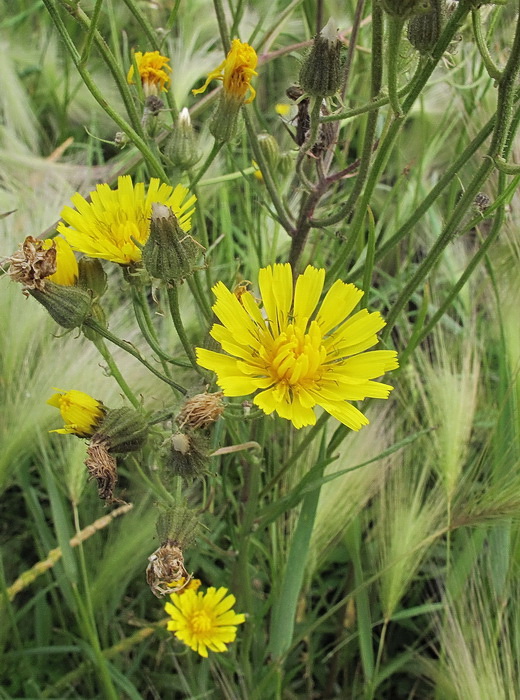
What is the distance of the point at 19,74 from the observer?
3.16 metres

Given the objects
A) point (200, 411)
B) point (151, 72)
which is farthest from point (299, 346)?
point (151, 72)

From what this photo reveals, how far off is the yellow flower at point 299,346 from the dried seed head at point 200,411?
1.9 inches

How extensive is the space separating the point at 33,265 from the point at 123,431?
31 cm

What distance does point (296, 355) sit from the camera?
1135 mm

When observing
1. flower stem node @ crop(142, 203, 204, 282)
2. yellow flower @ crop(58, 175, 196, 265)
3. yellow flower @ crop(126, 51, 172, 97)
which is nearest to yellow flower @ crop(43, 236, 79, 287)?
yellow flower @ crop(58, 175, 196, 265)

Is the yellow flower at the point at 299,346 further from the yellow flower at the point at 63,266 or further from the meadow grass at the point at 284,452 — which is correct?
the yellow flower at the point at 63,266

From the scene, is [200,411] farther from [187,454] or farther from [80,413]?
[80,413]

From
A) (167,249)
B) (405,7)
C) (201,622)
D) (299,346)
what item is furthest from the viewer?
(201,622)

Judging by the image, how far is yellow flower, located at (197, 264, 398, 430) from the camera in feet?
3.47

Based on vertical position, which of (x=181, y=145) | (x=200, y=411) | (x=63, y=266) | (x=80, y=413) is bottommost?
(x=80, y=413)

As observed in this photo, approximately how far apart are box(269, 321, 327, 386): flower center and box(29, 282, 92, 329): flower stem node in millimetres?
331

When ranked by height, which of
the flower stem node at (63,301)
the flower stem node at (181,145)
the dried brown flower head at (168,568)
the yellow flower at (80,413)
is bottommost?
the dried brown flower head at (168,568)

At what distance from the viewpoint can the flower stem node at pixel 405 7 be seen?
0.82 metres

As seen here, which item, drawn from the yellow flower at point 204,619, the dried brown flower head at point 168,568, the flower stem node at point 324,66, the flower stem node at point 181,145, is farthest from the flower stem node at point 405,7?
the yellow flower at point 204,619
